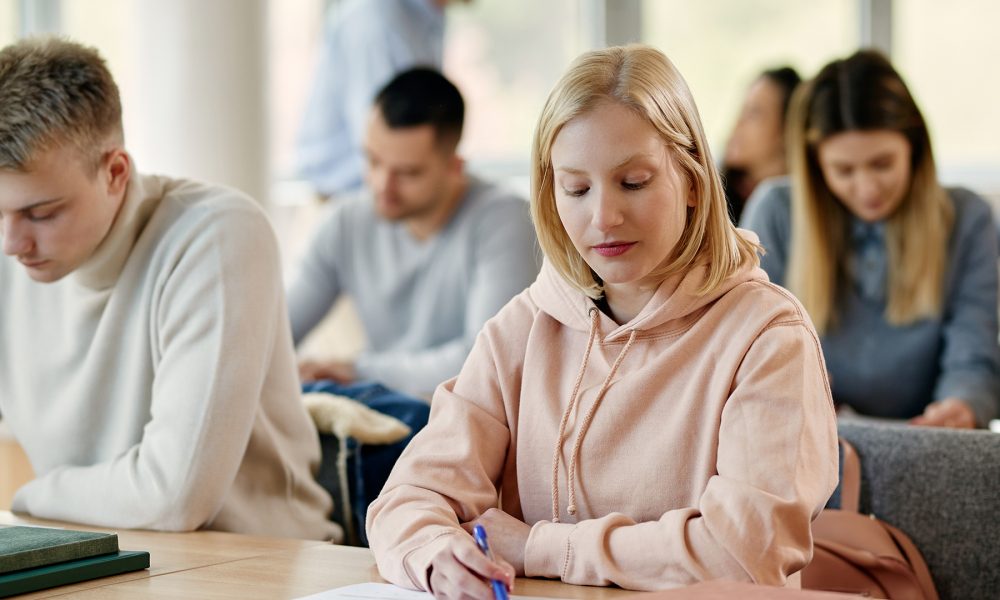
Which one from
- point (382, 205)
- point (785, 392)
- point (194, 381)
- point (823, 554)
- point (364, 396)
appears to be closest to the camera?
point (785, 392)

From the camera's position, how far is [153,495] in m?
1.63

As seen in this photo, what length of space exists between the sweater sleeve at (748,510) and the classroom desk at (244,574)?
0.04 metres

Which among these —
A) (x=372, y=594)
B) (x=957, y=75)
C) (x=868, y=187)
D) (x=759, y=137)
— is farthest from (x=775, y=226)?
(x=957, y=75)

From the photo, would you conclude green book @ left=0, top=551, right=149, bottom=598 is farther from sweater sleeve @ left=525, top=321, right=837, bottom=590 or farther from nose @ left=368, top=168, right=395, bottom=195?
nose @ left=368, top=168, right=395, bottom=195

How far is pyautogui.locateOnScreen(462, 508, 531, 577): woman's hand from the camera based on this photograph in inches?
49.9

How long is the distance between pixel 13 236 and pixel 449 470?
27.7 inches

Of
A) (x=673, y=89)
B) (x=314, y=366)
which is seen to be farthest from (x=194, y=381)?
(x=314, y=366)

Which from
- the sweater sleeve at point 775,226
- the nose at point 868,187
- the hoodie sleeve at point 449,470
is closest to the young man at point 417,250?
the sweater sleeve at point 775,226

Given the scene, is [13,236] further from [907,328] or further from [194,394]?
[907,328]

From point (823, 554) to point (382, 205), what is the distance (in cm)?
186

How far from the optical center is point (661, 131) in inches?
49.9

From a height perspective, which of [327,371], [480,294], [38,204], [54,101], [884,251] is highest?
[54,101]

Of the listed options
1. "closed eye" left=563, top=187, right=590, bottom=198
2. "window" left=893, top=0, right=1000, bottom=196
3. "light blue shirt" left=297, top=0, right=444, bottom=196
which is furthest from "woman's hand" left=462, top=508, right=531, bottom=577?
"window" left=893, top=0, right=1000, bottom=196

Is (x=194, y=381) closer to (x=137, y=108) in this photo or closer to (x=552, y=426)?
(x=552, y=426)
